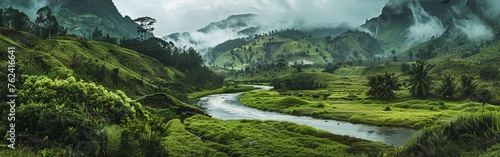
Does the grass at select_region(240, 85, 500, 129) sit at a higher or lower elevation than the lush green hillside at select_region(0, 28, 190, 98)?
lower

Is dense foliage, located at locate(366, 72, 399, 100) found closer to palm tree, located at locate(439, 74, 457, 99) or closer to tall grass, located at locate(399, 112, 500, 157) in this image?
palm tree, located at locate(439, 74, 457, 99)

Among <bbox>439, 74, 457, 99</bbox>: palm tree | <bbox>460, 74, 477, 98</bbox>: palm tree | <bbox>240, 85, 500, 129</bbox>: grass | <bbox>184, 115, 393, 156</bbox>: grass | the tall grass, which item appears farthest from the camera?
<bbox>439, 74, 457, 99</bbox>: palm tree

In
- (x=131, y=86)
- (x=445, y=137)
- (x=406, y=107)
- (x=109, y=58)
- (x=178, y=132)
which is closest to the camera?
(x=445, y=137)

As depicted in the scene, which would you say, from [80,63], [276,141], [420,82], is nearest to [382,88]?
[420,82]

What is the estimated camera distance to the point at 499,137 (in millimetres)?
20922

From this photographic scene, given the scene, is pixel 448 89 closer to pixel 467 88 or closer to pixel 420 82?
pixel 467 88

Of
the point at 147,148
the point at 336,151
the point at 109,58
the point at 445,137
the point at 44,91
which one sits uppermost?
the point at 109,58

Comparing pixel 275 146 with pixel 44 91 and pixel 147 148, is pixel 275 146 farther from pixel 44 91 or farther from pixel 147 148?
pixel 44 91

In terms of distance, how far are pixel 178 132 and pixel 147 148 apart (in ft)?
103

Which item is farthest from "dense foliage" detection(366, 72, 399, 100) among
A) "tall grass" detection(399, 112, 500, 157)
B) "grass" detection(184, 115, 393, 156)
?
"tall grass" detection(399, 112, 500, 157)

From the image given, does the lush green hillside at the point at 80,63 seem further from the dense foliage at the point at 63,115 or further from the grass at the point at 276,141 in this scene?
the grass at the point at 276,141

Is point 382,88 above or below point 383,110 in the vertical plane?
above

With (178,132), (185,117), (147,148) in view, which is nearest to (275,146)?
(178,132)

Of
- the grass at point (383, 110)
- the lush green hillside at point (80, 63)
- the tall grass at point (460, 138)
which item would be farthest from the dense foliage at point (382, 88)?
the tall grass at point (460, 138)
